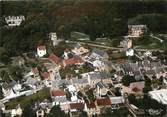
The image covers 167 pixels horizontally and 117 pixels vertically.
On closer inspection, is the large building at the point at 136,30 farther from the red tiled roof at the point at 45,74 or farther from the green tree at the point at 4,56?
the green tree at the point at 4,56

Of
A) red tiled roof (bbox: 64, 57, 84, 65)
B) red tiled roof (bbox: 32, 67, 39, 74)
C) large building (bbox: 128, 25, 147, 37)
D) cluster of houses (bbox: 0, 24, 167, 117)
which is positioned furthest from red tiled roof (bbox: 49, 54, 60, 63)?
large building (bbox: 128, 25, 147, 37)

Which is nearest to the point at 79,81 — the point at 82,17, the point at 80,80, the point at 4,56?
the point at 80,80

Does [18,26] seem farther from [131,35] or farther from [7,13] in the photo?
[131,35]

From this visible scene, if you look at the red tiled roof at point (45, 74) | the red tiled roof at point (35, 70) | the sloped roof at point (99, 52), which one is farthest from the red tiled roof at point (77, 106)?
the sloped roof at point (99, 52)

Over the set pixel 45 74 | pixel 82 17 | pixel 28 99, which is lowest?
pixel 28 99

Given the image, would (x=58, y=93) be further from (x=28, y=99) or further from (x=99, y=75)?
(x=99, y=75)

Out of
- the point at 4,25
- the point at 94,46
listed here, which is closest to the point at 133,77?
the point at 94,46

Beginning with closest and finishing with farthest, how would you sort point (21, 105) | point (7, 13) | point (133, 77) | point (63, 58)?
point (21, 105) < point (133, 77) < point (63, 58) < point (7, 13)
